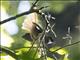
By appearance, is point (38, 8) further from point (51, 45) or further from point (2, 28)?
point (2, 28)

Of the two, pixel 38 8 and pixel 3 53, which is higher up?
pixel 38 8

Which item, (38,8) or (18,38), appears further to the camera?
(18,38)

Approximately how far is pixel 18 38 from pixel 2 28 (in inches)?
6.0

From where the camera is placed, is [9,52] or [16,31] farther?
[16,31]

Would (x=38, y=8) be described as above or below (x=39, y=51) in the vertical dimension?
above

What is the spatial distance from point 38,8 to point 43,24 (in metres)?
0.05

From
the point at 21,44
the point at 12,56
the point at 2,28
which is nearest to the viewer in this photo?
the point at 12,56

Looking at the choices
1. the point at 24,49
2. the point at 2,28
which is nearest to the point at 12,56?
the point at 24,49

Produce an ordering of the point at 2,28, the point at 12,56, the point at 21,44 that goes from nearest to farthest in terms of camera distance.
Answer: the point at 12,56 < the point at 21,44 < the point at 2,28

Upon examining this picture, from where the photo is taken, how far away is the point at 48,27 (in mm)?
897

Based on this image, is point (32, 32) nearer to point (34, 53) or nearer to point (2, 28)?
point (34, 53)

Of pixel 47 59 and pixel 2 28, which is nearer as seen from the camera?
pixel 47 59

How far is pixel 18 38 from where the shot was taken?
3.45 feet

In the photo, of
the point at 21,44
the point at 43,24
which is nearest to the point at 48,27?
the point at 43,24
